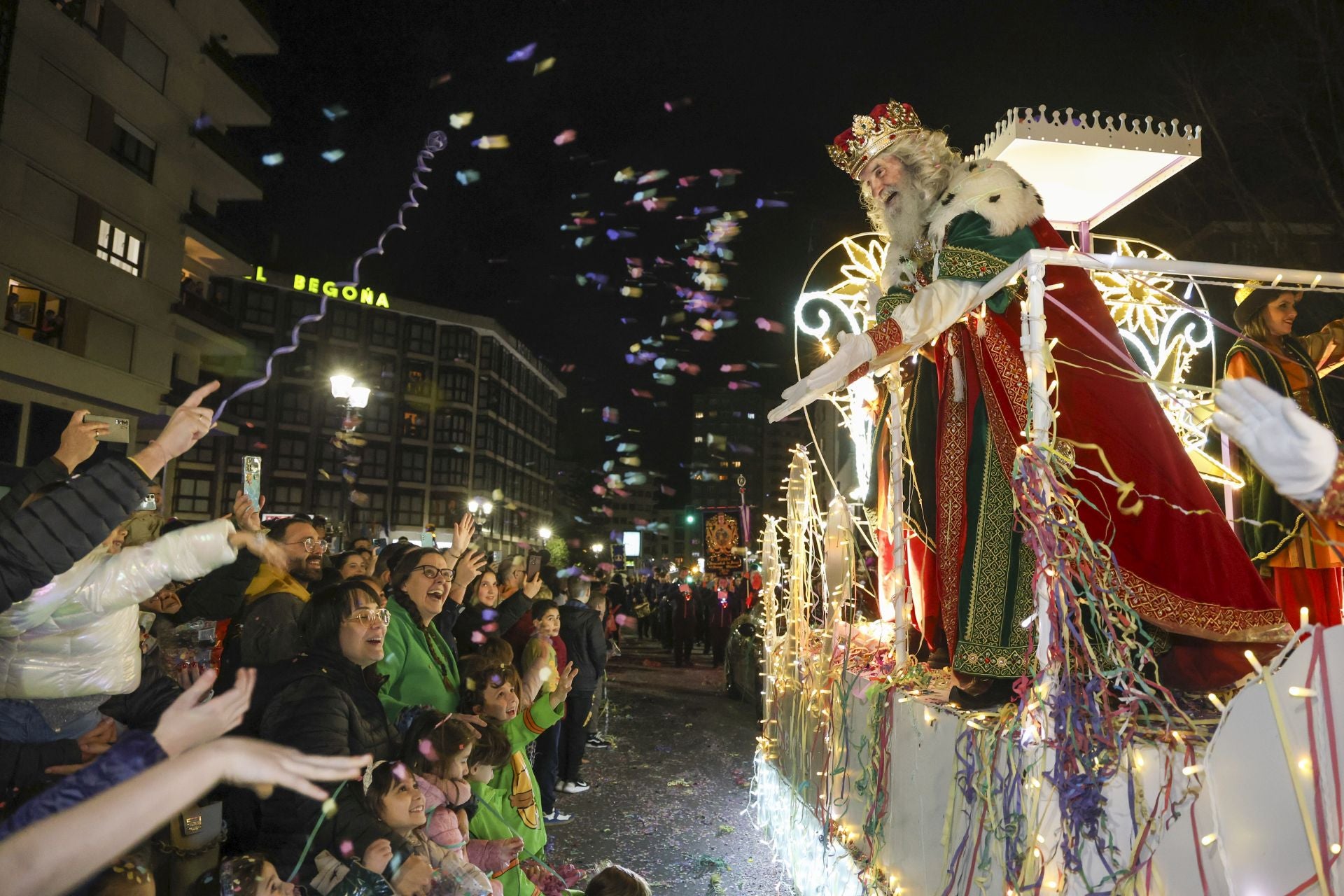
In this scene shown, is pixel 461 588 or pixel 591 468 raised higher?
pixel 591 468

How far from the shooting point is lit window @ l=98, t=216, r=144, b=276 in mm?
17938

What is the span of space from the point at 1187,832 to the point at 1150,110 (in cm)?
1211

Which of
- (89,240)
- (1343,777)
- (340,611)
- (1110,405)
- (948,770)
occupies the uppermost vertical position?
(89,240)

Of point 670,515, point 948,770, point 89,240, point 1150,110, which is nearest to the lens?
point 948,770

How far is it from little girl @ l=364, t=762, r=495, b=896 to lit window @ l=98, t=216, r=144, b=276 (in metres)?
19.1

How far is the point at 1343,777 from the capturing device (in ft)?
6.07

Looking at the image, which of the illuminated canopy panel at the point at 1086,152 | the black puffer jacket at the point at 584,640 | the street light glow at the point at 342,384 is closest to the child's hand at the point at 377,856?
the illuminated canopy panel at the point at 1086,152

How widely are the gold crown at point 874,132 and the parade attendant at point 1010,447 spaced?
6 centimetres

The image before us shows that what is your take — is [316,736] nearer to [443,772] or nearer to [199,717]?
[443,772]

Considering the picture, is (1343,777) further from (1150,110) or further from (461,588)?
(1150,110)

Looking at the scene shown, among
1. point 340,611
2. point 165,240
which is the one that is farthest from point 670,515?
point 340,611

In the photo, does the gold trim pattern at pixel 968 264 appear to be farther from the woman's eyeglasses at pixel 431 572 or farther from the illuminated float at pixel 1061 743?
the woman's eyeglasses at pixel 431 572

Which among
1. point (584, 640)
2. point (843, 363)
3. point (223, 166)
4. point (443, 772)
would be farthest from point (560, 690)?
point (223, 166)

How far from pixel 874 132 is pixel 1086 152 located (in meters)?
1.63
